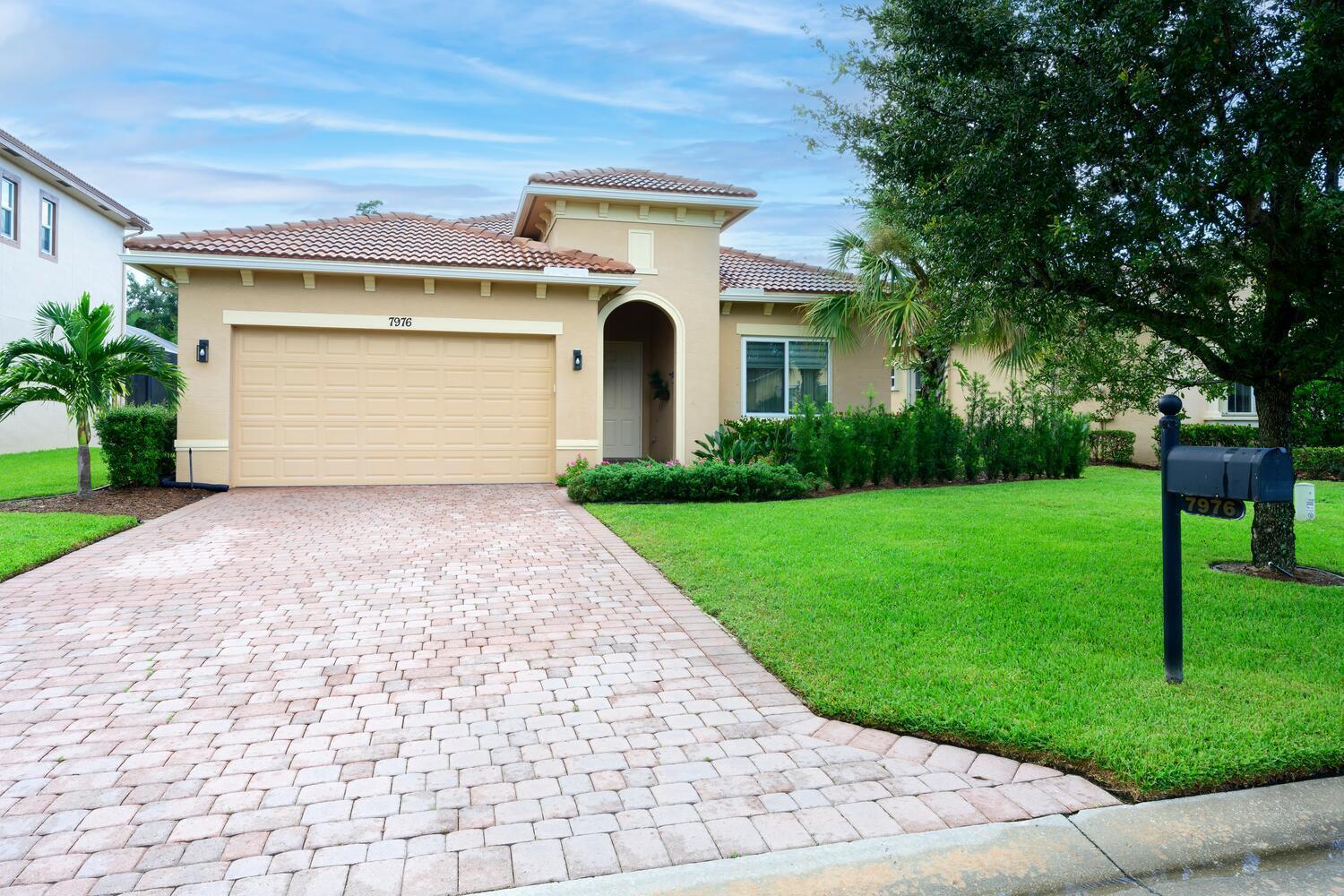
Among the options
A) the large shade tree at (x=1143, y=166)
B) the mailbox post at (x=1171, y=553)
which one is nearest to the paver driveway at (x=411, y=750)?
the mailbox post at (x=1171, y=553)

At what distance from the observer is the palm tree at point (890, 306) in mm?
14812

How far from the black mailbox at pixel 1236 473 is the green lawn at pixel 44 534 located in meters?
8.54

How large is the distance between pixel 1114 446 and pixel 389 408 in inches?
617

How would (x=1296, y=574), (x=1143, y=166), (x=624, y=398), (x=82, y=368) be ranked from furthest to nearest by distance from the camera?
1. (x=624, y=398)
2. (x=82, y=368)
3. (x=1296, y=574)
4. (x=1143, y=166)

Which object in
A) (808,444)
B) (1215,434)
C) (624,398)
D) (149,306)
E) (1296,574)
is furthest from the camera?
(149,306)

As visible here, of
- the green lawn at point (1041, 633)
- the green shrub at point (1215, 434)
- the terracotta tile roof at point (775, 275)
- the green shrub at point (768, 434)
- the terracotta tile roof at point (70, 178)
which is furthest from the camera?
the terracotta tile roof at point (70, 178)

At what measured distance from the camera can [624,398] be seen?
18.8 metres

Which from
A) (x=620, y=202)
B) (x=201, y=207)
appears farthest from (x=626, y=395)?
(x=201, y=207)

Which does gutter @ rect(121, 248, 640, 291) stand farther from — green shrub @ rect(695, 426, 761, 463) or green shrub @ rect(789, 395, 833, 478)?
green shrub @ rect(789, 395, 833, 478)

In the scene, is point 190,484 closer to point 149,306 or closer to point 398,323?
point 398,323

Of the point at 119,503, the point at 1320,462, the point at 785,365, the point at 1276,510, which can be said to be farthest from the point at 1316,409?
the point at 119,503

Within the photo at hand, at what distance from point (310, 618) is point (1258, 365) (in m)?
7.45

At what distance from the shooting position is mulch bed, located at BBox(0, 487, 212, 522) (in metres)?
10.7

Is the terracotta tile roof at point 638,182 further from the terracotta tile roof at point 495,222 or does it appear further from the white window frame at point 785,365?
the terracotta tile roof at point 495,222
